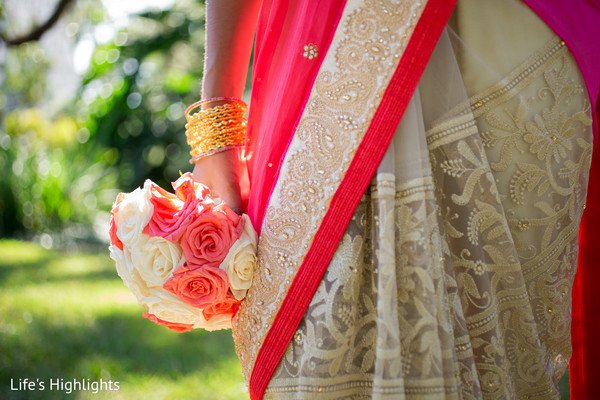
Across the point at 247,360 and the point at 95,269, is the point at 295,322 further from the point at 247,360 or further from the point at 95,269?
the point at 95,269

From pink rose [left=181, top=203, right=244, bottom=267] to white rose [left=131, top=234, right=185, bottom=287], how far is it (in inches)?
0.9

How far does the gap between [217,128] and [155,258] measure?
312 mm

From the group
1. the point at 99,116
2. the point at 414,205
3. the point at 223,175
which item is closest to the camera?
the point at 414,205

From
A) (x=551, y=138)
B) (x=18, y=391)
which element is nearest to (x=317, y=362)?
(x=551, y=138)

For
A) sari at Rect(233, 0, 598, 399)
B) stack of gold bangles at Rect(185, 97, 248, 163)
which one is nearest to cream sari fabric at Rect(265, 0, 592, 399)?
sari at Rect(233, 0, 598, 399)

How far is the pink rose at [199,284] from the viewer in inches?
34.8

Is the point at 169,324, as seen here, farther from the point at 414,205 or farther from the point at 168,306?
the point at 414,205

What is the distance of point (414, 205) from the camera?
824 millimetres

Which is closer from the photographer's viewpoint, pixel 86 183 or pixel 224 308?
pixel 224 308

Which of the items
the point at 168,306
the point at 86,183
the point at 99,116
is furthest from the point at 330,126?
the point at 99,116

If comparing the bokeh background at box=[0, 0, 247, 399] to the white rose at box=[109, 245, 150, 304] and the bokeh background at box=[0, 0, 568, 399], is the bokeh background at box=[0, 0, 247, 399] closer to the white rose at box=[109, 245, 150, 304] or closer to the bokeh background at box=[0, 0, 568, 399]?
the bokeh background at box=[0, 0, 568, 399]

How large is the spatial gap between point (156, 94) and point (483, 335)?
8288 millimetres

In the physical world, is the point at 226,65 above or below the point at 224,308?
above

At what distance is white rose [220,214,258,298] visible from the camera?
895 mm
